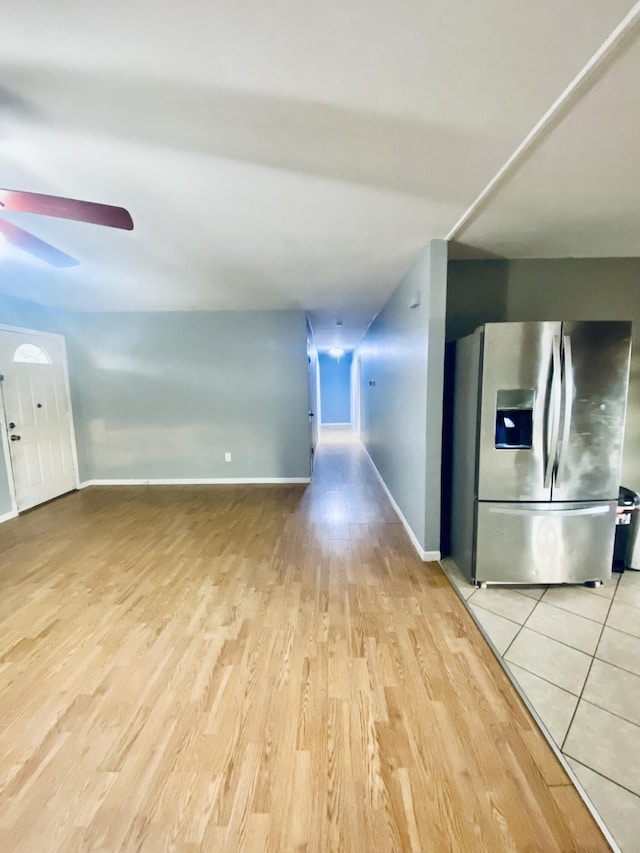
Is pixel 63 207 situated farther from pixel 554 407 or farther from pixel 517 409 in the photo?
pixel 554 407

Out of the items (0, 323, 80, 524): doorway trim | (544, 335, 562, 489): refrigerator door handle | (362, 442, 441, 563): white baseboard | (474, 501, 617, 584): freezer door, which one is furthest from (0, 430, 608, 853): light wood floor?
(0, 323, 80, 524): doorway trim

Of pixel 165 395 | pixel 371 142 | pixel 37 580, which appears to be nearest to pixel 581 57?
pixel 371 142

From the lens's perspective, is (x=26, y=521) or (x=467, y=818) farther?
(x=26, y=521)

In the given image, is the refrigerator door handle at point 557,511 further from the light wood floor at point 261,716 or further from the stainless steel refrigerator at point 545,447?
the light wood floor at point 261,716

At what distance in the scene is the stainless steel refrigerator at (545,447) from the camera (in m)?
2.10

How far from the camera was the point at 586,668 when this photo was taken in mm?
1688

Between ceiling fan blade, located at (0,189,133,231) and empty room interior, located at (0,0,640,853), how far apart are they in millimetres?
16

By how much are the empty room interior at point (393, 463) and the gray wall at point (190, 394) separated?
0.91m

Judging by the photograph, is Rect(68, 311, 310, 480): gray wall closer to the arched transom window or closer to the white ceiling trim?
the arched transom window

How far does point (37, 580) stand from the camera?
98.7 inches

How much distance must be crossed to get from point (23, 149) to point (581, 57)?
2.14m

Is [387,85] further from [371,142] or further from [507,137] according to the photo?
[507,137]

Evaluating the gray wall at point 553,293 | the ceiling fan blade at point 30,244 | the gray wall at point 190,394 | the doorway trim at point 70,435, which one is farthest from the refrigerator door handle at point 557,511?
the doorway trim at point 70,435

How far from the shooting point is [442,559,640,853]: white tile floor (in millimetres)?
1205
